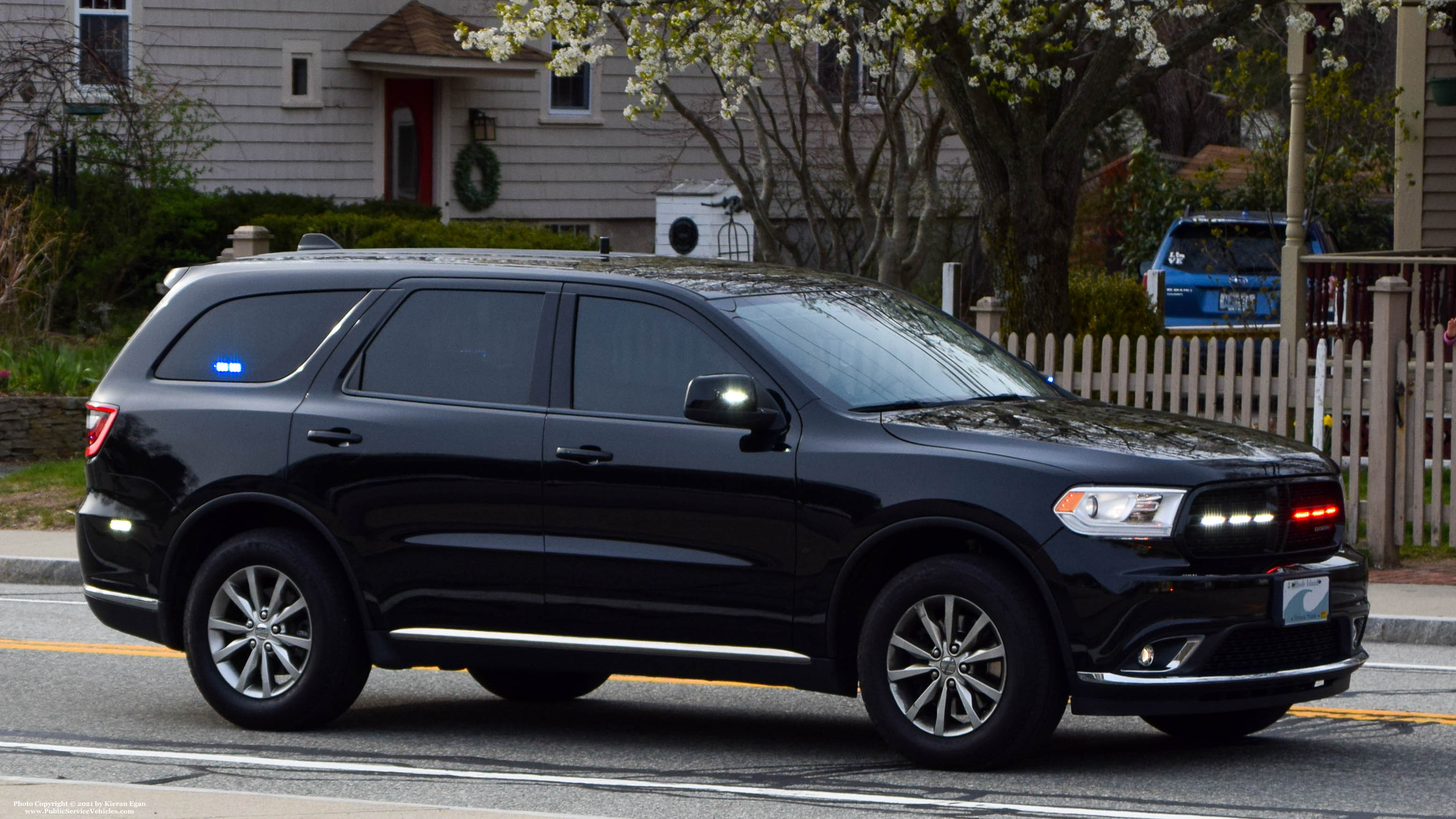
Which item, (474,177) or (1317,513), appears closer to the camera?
(1317,513)

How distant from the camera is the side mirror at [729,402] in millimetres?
6914

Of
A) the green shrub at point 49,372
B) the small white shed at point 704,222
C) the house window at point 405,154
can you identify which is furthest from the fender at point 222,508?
the house window at point 405,154

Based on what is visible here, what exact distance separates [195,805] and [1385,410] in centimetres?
829

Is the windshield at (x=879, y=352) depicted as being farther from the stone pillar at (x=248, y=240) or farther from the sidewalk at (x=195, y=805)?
the stone pillar at (x=248, y=240)

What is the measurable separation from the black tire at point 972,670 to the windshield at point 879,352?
752 millimetres

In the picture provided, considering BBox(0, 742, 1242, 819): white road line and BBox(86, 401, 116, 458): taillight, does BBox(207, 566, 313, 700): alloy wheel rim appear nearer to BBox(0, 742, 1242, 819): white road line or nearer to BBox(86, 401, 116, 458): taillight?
BBox(0, 742, 1242, 819): white road line

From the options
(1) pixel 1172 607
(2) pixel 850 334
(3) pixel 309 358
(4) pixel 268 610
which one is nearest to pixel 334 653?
(4) pixel 268 610

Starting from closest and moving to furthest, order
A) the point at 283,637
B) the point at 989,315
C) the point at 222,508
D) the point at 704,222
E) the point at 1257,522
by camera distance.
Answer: the point at 1257,522 < the point at 283,637 < the point at 222,508 < the point at 989,315 < the point at 704,222

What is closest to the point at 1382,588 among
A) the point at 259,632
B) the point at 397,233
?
the point at 259,632

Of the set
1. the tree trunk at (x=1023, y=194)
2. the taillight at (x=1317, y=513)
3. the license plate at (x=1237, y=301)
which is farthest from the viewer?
the license plate at (x=1237, y=301)

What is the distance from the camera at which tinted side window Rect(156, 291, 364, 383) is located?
26.3 feet

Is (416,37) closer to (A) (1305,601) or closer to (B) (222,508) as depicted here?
(B) (222,508)

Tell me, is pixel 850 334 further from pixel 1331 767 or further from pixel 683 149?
pixel 683 149

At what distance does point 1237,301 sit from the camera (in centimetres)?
2083
